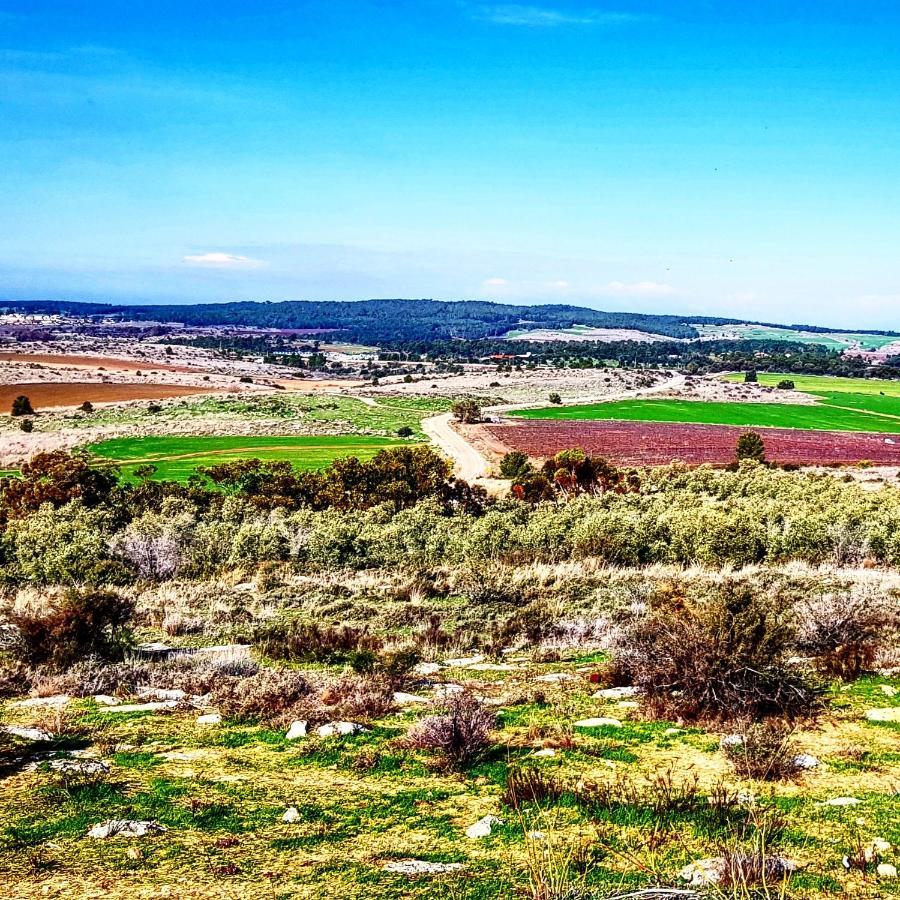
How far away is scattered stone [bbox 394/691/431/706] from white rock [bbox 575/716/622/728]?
2.16 m

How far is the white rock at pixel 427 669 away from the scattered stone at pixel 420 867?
6066 mm

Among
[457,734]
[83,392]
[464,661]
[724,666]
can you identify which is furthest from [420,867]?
[83,392]

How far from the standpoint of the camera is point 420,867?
6.06 meters

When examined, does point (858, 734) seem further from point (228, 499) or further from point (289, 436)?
point (289, 436)

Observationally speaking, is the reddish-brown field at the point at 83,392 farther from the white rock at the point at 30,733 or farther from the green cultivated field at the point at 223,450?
the white rock at the point at 30,733

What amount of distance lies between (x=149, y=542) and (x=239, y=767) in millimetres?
19003

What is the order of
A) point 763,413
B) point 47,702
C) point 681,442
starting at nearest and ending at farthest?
1. point 47,702
2. point 681,442
3. point 763,413

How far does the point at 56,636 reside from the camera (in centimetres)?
1232

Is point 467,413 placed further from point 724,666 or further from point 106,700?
point 724,666

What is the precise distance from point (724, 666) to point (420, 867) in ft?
17.5

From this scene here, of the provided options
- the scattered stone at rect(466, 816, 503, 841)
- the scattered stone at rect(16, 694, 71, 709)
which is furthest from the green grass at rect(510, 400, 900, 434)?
the scattered stone at rect(466, 816, 503, 841)

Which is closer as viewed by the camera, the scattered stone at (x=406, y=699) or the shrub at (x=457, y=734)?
the shrub at (x=457, y=734)

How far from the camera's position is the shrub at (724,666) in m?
9.70

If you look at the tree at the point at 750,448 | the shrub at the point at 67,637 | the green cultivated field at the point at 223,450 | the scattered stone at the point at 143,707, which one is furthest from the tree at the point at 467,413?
the scattered stone at the point at 143,707
